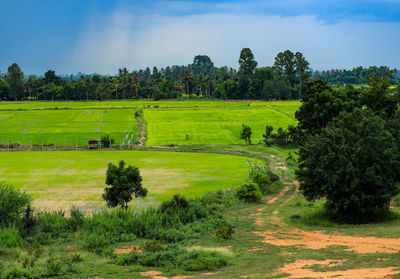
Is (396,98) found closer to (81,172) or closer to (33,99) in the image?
(81,172)

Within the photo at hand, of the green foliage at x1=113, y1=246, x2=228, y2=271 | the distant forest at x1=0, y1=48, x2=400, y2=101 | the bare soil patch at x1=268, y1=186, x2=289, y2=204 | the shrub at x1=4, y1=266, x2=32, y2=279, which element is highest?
the distant forest at x1=0, y1=48, x2=400, y2=101

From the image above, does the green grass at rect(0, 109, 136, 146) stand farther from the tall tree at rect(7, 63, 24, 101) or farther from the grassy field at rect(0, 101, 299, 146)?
the tall tree at rect(7, 63, 24, 101)

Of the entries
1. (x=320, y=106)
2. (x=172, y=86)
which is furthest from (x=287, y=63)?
(x=320, y=106)

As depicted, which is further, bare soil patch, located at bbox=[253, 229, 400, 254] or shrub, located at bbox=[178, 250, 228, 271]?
bare soil patch, located at bbox=[253, 229, 400, 254]

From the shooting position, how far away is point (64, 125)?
3489 inches

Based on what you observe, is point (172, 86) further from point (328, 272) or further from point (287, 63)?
point (328, 272)

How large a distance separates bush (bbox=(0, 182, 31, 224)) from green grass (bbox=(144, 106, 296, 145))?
4494cm

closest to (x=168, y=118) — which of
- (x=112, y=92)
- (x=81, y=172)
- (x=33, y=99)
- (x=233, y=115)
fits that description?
(x=233, y=115)

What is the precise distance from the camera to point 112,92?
162 meters

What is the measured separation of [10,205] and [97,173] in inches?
854

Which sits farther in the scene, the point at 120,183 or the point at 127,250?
the point at 120,183

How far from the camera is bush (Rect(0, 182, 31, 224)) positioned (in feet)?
78.6

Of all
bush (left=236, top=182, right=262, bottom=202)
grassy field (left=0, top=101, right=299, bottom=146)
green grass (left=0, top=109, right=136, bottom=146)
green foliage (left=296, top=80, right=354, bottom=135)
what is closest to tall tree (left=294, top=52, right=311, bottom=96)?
grassy field (left=0, top=101, right=299, bottom=146)

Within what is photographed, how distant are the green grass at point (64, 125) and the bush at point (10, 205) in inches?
1685
